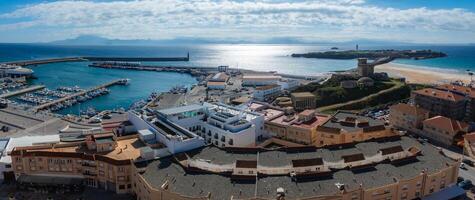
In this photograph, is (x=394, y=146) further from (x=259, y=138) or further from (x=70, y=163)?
(x=70, y=163)

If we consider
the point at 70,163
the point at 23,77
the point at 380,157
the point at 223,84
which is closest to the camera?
the point at 380,157

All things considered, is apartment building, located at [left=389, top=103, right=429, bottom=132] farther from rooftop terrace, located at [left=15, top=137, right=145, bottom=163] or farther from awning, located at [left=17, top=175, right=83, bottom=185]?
awning, located at [left=17, top=175, right=83, bottom=185]

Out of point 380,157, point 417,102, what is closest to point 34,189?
point 380,157

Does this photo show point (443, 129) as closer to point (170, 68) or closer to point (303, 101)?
point (303, 101)

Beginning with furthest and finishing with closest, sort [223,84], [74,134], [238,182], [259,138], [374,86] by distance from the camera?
[223,84] < [374,86] < [259,138] < [74,134] < [238,182]

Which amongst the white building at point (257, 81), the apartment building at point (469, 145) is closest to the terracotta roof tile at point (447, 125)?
the apartment building at point (469, 145)

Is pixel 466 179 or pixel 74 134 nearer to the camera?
pixel 466 179
